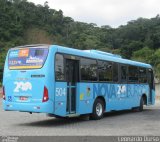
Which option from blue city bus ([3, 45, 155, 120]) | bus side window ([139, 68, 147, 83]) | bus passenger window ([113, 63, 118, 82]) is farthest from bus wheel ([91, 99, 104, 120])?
bus side window ([139, 68, 147, 83])

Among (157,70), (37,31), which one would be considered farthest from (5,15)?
(157,70)

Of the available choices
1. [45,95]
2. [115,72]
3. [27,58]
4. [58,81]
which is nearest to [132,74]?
[115,72]

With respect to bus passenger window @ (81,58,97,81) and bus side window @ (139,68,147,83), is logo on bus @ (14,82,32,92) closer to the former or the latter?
bus passenger window @ (81,58,97,81)

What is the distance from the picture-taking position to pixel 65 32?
9619 cm

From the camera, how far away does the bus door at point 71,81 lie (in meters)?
15.5

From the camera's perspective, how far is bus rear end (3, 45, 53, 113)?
14367mm

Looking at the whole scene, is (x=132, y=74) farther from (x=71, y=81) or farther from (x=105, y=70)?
(x=71, y=81)

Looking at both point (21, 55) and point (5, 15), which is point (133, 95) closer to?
point (21, 55)

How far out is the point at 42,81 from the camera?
14438mm

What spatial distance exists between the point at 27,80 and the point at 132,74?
8.28 metres

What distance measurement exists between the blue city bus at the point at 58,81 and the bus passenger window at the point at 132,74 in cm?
217

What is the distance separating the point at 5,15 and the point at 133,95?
70500 millimetres

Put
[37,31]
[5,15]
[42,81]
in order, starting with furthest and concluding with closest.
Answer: [37,31] → [5,15] → [42,81]

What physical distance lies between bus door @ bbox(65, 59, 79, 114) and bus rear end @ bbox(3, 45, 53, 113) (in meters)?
1.22
